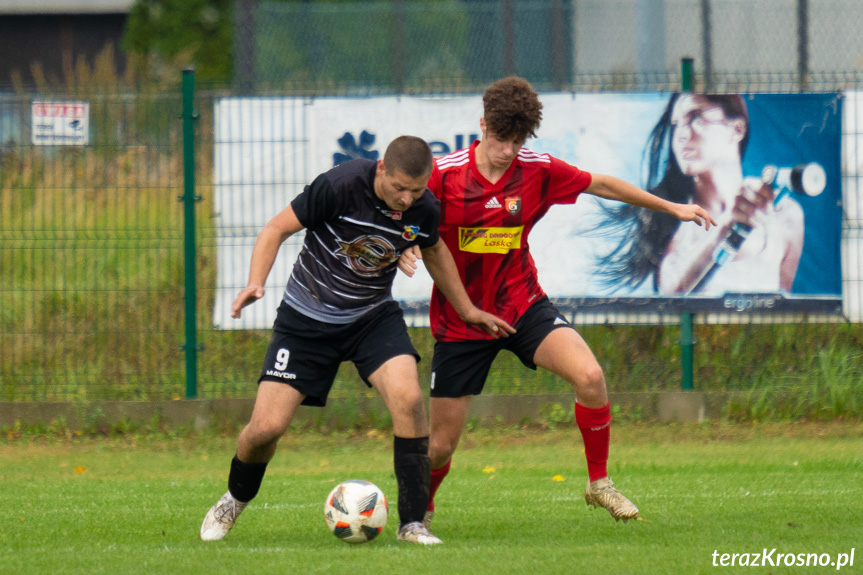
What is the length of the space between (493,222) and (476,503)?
6.38 ft

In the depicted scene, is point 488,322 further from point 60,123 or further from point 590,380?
point 60,123

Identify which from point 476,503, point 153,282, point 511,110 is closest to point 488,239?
point 511,110

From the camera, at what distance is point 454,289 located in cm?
568

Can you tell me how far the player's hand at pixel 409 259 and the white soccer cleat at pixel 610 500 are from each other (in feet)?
4.84

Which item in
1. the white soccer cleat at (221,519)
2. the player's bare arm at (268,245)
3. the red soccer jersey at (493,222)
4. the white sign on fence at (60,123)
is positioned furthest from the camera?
the white sign on fence at (60,123)

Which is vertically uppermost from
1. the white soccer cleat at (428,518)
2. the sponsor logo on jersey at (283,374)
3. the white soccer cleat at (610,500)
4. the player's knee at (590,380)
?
the sponsor logo on jersey at (283,374)

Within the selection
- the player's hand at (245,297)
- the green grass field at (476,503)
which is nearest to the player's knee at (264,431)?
the green grass field at (476,503)

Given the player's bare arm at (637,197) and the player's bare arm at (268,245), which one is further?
the player's bare arm at (637,197)

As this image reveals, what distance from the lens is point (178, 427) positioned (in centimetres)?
991

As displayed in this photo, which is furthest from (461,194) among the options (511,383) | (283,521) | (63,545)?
(511,383)

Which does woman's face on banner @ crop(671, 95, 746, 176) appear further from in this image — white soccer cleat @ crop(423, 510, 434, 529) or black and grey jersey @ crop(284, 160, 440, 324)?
white soccer cleat @ crop(423, 510, 434, 529)

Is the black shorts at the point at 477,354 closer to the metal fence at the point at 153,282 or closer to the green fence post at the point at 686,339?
the metal fence at the point at 153,282

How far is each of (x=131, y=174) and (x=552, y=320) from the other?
5.07 meters

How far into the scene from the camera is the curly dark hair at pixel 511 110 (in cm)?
554
